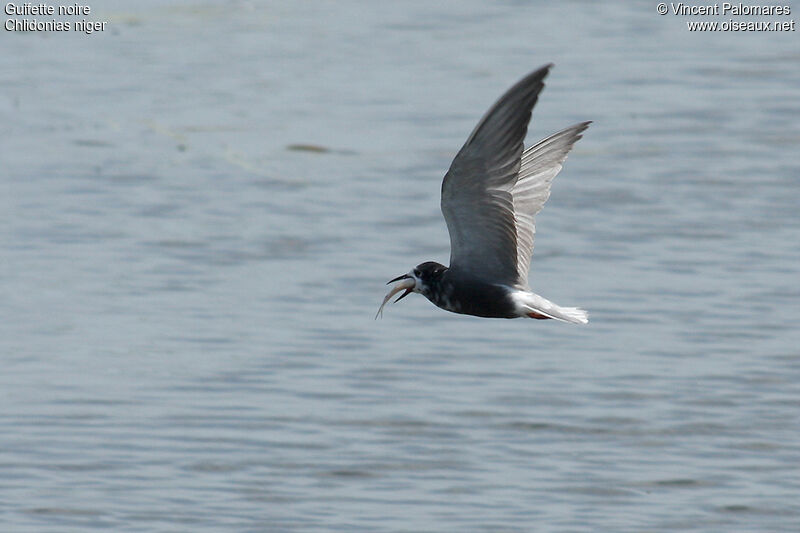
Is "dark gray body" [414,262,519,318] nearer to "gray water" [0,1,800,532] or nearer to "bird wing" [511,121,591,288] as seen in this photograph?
"bird wing" [511,121,591,288]

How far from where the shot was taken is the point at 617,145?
16891mm

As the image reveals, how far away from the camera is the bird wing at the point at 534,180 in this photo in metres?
8.73

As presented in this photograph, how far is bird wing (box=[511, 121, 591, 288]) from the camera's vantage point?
28.6ft

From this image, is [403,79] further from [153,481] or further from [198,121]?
[153,481]

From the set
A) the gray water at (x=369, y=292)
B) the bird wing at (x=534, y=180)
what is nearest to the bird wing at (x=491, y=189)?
the bird wing at (x=534, y=180)

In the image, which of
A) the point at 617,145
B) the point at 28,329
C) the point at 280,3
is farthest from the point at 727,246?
the point at 280,3

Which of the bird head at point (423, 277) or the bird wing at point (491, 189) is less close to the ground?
the bird wing at point (491, 189)

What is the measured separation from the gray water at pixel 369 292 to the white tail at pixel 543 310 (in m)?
2.25

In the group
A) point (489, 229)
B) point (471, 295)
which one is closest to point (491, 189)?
point (489, 229)

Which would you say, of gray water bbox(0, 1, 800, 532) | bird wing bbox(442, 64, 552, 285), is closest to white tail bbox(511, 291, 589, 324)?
bird wing bbox(442, 64, 552, 285)

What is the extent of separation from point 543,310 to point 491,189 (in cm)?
54

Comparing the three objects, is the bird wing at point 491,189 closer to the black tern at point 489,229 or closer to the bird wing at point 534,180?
the black tern at point 489,229

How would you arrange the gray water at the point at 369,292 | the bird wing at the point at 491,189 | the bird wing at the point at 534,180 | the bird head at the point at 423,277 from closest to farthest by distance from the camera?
the bird wing at the point at 491,189
the bird head at the point at 423,277
the bird wing at the point at 534,180
the gray water at the point at 369,292

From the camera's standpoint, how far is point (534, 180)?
8.78 metres
